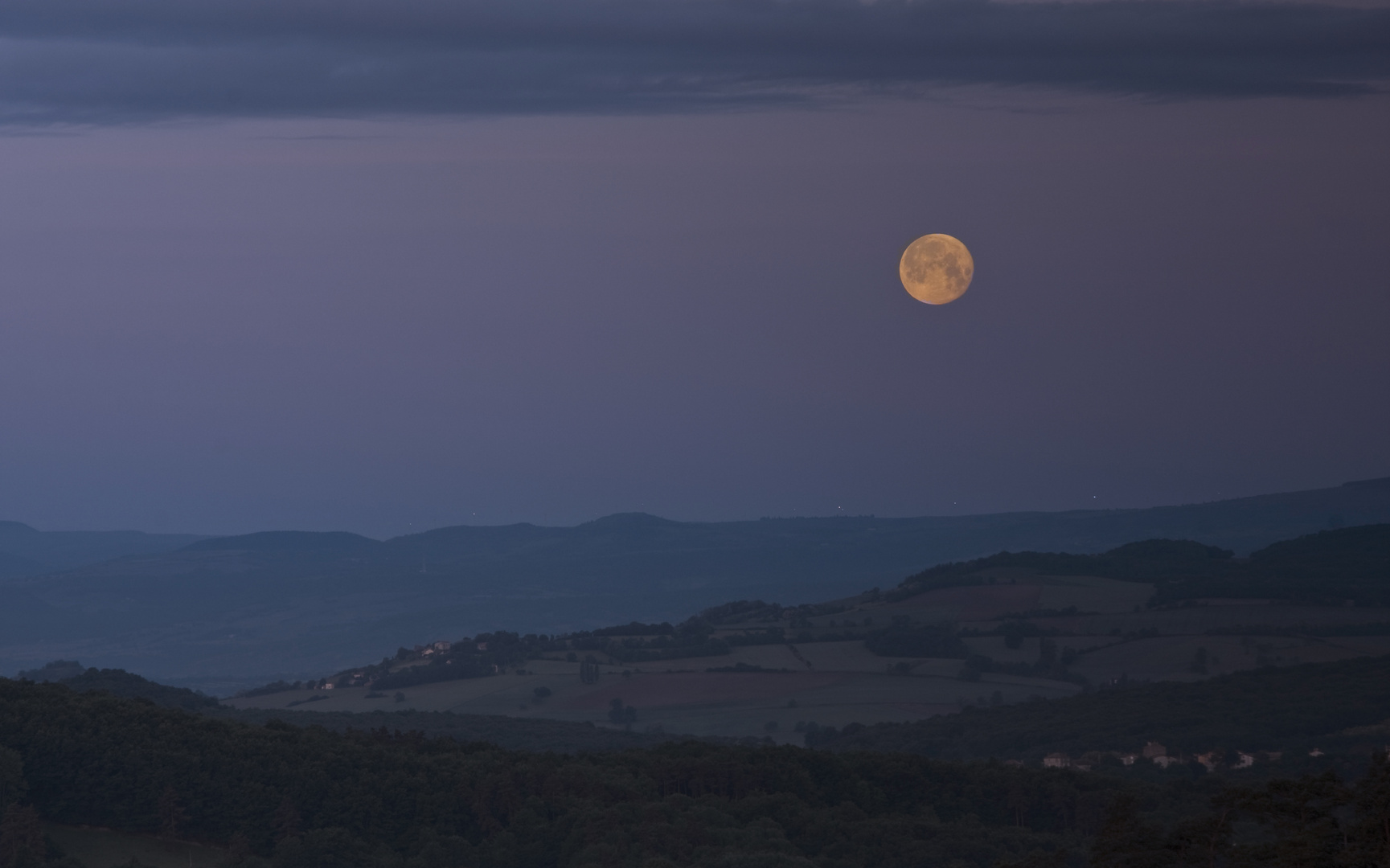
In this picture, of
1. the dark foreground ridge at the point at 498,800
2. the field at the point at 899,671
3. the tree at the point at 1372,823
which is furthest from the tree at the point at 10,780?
the field at the point at 899,671

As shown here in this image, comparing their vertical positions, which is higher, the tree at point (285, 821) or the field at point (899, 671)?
the field at point (899, 671)

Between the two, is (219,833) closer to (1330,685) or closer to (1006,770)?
(1006,770)

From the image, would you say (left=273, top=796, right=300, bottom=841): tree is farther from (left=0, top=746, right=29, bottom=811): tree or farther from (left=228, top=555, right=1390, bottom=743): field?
(left=228, top=555, right=1390, bottom=743): field

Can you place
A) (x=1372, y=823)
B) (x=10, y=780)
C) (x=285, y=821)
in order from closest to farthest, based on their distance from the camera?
(x=1372, y=823) → (x=10, y=780) → (x=285, y=821)

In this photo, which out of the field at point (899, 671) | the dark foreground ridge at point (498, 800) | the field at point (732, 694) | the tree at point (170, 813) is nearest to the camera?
the dark foreground ridge at point (498, 800)

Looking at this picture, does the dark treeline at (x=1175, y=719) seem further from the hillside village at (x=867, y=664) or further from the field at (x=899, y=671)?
the field at (x=899, y=671)

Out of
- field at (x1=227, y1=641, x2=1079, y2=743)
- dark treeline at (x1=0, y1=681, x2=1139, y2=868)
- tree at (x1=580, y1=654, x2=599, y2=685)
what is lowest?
dark treeline at (x1=0, y1=681, x2=1139, y2=868)

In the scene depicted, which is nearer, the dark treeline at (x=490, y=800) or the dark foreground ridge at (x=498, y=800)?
the dark foreground ridge at (x=498, y=800)

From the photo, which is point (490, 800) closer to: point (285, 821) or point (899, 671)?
point (285, 821)

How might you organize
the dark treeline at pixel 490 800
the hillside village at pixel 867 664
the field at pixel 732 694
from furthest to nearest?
the hillside village at pixel 867 664, the field at pixel 732 694, the dark treeline at pixel 490 800

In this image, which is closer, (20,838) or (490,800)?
(20,838)

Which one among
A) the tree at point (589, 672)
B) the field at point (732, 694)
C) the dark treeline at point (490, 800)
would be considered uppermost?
the tree at point (589, 672)

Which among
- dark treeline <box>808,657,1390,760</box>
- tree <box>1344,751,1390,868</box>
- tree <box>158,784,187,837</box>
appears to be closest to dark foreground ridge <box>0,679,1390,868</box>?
tree <box>158,784,187,837</box>

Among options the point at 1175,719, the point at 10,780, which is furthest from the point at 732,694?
the point at 10,780
